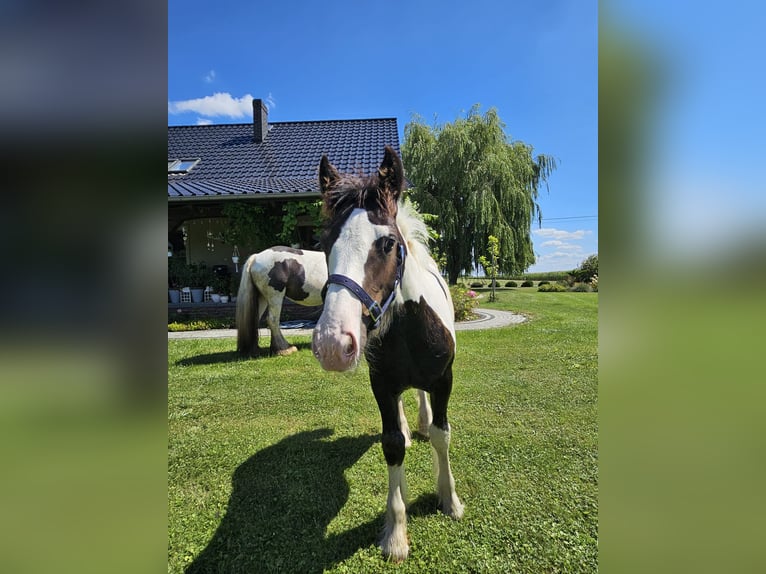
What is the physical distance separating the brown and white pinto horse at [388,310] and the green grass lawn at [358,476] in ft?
0.79

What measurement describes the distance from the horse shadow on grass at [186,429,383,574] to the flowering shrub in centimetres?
667

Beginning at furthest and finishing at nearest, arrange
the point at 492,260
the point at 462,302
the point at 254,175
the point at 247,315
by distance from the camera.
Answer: the point at 492,260
the point at 254,175
the point at 462,302
the point at 247,315

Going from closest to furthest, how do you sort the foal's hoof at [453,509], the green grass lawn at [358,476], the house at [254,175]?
1. the green grass lawn at [358,476]
2. the foal's hoof at [453,509]
3. the house at [254,175]

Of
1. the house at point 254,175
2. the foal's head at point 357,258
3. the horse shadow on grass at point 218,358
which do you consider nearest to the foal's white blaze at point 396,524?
the foal's head at point 357,258

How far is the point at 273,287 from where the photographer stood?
5.87m

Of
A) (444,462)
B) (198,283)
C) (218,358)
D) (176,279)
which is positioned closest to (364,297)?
(444,462)

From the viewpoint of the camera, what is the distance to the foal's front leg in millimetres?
1965

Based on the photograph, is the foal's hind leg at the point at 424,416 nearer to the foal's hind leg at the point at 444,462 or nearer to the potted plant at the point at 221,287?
the foal's hind leg at the point at 444,462

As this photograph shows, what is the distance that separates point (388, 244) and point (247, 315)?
478 cm

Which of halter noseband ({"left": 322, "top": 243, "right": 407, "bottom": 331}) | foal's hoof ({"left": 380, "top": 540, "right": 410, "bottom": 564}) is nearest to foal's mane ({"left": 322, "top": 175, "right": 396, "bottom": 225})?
halter noseband ({"left": 322, "top": 243, "right": 407, "bottom": 331})

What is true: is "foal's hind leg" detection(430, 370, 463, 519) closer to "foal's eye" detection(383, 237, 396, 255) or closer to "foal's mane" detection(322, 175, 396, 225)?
"foal's eye" detection(383, 237, 396, 255)

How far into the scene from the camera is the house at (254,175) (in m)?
9.53

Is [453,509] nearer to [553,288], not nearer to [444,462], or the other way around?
[444,462]
